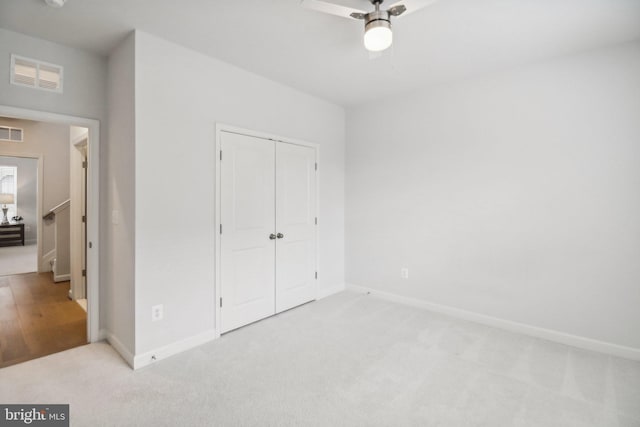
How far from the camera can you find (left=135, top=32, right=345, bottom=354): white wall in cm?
242

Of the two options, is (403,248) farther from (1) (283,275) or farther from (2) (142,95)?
(2) (142,95)

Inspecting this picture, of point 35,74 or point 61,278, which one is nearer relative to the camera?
point 35,74

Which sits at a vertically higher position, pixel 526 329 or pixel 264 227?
pixel 264 227

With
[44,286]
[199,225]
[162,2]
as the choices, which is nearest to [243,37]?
[162,2]

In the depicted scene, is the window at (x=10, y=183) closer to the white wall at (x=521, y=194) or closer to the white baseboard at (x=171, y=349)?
the white baseboard at (x=171, y=349)

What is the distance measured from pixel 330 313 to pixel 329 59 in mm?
2716

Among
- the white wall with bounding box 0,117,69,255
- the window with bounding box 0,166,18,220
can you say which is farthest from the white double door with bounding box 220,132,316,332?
the window with bounding box 0,166,18,220

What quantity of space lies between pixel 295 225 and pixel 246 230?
2.41ft

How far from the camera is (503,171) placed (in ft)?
10.2

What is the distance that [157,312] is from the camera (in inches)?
98.6

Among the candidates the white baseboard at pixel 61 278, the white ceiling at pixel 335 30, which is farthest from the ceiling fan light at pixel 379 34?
the white baseboard at pixel 61 278

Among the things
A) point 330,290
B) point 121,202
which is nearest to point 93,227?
point 121,202

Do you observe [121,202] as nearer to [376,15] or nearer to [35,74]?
[35,74]
